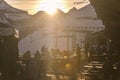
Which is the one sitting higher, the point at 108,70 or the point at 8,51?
the point at 8,51

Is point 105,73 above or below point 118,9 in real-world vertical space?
below

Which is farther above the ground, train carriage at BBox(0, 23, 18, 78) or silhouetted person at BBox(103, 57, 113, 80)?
train carriage at BBox(0, 23, 18, 78)

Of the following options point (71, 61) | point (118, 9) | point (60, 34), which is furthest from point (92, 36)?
point (118, 9)

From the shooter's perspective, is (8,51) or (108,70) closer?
(108,70)

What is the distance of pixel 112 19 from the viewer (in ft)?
52.4

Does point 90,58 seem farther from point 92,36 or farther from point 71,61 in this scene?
point 92,36

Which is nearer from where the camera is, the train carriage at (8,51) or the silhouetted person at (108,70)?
the silhouetted person at (108,70)

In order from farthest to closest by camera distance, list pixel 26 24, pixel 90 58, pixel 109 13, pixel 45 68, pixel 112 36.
A: pixel 26 24 → pixel 90 58 → pixel 45 68 → pixel 112 36 → pixel 109 13

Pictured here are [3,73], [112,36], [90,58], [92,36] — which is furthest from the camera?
[92,36]

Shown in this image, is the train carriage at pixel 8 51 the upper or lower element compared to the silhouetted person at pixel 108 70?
upper

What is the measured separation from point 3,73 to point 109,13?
5950 mm

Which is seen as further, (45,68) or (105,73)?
(45,68)

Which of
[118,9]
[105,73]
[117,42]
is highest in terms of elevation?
[118,9]

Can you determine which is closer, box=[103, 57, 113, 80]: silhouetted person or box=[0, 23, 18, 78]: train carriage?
box=[103, 57, 113, 80]: silhouetted person
